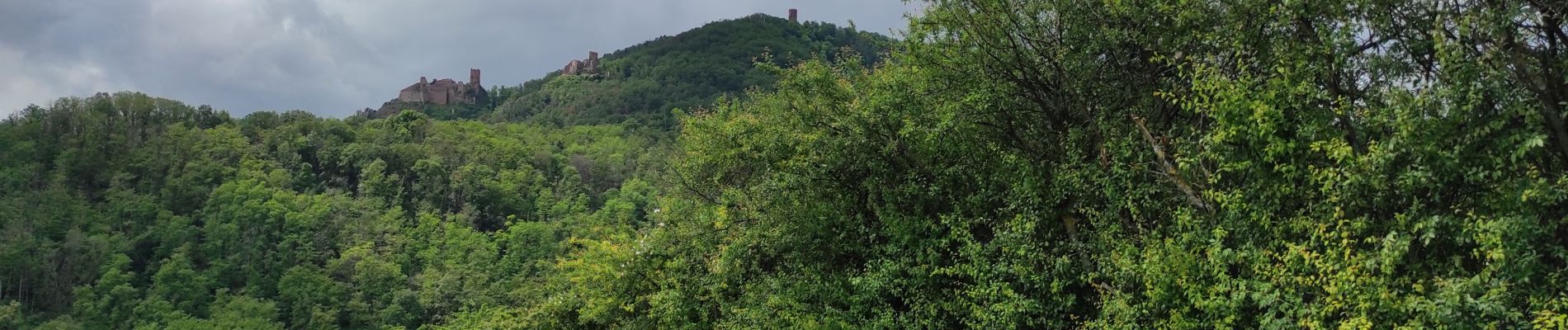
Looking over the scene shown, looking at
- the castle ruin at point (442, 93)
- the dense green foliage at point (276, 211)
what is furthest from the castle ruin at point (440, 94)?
the dense green foliage at point (276, 211)

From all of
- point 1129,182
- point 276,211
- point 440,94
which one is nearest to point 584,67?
point 440,94

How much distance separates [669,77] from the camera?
131000 mm

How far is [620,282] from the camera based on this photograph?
18.6m

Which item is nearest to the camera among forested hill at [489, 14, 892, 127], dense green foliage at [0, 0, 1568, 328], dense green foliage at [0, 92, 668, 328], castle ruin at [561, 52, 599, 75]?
dense green foliage at [0, 0, 1568, 328]

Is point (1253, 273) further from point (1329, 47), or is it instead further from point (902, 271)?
point (902, 271)

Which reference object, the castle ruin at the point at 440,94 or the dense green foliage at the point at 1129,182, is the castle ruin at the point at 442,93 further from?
the dense green foliage at the point at 1129,182

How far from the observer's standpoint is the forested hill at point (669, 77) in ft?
396

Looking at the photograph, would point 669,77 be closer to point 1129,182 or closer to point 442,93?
point 442,93

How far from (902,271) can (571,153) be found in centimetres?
8887

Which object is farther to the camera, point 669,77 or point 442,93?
point 442,93

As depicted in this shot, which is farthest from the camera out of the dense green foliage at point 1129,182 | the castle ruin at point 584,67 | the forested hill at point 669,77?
the castle ruin at point 584,67

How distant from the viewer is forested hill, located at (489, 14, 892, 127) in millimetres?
120750

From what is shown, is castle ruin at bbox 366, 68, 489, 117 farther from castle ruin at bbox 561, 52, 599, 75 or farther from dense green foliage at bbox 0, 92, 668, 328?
dense green foliage at bbox 0, 92, 668, 328

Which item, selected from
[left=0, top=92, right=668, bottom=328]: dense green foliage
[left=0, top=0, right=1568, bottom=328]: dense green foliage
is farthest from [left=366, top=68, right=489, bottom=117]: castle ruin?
[left=0, top=0, right=1568, bottom=328]: dense green foliage
